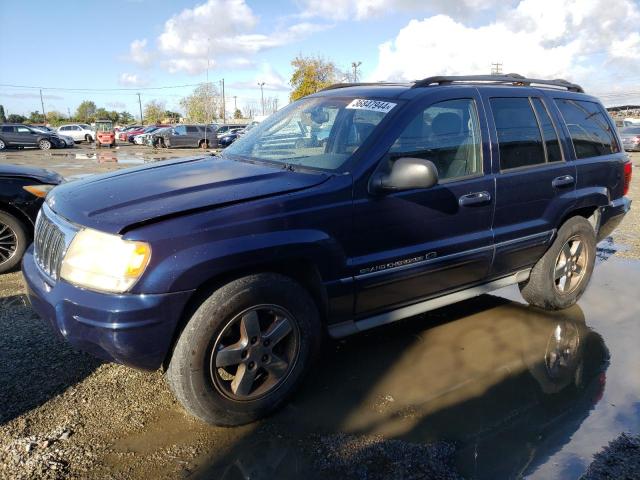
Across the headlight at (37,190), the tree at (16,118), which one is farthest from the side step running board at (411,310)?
the tree at (16,118)

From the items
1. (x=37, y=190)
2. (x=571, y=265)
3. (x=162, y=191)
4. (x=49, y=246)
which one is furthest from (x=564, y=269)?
(x=37, y=190)

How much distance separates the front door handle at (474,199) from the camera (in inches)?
134

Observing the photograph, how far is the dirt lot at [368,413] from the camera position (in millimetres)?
2500

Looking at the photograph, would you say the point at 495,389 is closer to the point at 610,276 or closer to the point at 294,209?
the point at 294,209

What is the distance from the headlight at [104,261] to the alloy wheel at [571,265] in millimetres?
3445

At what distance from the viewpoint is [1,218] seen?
501 centimetres

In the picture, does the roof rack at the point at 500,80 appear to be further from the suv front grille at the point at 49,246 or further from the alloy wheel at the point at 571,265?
the suv front grille at the point at 49,246

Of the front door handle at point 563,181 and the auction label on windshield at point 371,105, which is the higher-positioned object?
the auction label on windshield at point 371,105

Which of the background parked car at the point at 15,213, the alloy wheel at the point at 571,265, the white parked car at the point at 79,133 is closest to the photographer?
the alloy wheel at the point at 571,265

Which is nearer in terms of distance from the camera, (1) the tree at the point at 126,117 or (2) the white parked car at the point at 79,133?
(2) the white parked car at the point at 79,133

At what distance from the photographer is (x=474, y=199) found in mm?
3467

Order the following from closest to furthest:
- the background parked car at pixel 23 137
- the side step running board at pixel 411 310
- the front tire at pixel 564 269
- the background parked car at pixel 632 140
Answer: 1. the side step running board at pixel 411 310
2. the front tire at pixel 564 269
3. the background parked car at pixel 632 140
4. the background parked car at pixel 23 137

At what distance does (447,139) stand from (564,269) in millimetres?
1814

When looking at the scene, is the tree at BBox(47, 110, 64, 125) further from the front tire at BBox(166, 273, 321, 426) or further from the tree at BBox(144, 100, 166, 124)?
the front tire at BBox(166, 273, 321, 426)
